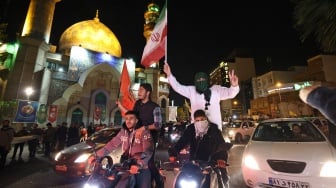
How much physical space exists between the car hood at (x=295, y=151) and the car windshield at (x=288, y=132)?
1.25 ft

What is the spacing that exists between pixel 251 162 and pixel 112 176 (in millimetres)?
3371

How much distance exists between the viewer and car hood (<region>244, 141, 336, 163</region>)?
3789mm

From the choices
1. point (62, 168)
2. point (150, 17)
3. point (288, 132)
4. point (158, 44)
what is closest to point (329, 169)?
point (288, 132)

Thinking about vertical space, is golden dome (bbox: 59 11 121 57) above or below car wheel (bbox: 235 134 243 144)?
above

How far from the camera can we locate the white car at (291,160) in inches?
140

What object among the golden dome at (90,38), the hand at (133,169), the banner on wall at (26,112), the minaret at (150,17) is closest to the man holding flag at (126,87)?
the hand at (133,169)

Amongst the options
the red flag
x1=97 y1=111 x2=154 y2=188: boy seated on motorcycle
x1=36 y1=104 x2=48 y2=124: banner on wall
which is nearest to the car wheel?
the red flag

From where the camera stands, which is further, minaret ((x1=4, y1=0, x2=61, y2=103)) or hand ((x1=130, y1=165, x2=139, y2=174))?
minaret ((x1=4, y1=0, x2=61, y2=103))

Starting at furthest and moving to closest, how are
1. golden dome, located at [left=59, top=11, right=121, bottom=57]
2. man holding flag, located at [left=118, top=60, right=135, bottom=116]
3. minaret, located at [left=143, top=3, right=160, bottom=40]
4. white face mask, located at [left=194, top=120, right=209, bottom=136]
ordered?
1. minaret, located at [left=143, top=3, right=160, bottom=40]
2. golden dome, located at [left=59, top=11, right=121, bottom=57]
3. man holding flag, located at [left=118, top=60, right=135, bottom=116]
4. white face mask, located at [left=194, top=120, right=209, bottom=136]

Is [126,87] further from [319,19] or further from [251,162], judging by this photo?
[319,19]

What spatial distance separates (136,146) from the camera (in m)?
3.03

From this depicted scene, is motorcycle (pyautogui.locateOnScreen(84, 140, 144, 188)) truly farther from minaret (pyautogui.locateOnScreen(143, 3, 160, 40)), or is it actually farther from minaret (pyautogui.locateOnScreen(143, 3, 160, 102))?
minaret (pyautogui.locateOnScreen(143, 3, 160, 40))

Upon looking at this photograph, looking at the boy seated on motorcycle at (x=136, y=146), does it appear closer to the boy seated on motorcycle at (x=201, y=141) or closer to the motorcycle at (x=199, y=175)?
the boy seated on motorcycle at (x=201, y=141)

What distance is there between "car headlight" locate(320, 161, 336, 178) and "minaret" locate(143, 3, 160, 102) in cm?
3365
